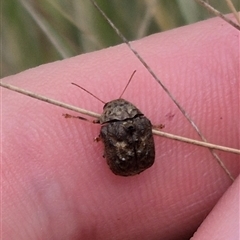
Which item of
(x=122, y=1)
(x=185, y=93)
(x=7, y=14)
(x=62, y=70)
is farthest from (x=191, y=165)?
(x=7, y=14)

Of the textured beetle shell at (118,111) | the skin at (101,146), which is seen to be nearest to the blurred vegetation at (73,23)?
the skin at (101,146)

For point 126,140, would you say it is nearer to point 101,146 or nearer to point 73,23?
point 101,146

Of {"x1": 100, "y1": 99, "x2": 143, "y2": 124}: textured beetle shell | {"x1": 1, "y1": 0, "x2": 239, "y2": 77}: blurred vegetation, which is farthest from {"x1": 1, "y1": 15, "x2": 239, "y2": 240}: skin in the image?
{"x1": 1, "y1": 0, "x2": 239, "y2": 77}: blurred vegetation

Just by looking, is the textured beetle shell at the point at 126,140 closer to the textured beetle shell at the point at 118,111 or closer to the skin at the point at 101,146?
the textured beetle shell at the point at 118,111

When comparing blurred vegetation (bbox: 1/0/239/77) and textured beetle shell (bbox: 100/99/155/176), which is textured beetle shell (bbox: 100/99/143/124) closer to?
textured beetle shell (bbox: 100/99/155/176)

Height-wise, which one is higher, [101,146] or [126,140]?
[101,146]

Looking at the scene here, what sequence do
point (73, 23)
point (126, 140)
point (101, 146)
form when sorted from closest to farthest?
1. point (126, 140)
2. point (101, 146)
3. point (73, 23)

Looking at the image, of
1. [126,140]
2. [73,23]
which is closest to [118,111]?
[126,140]
